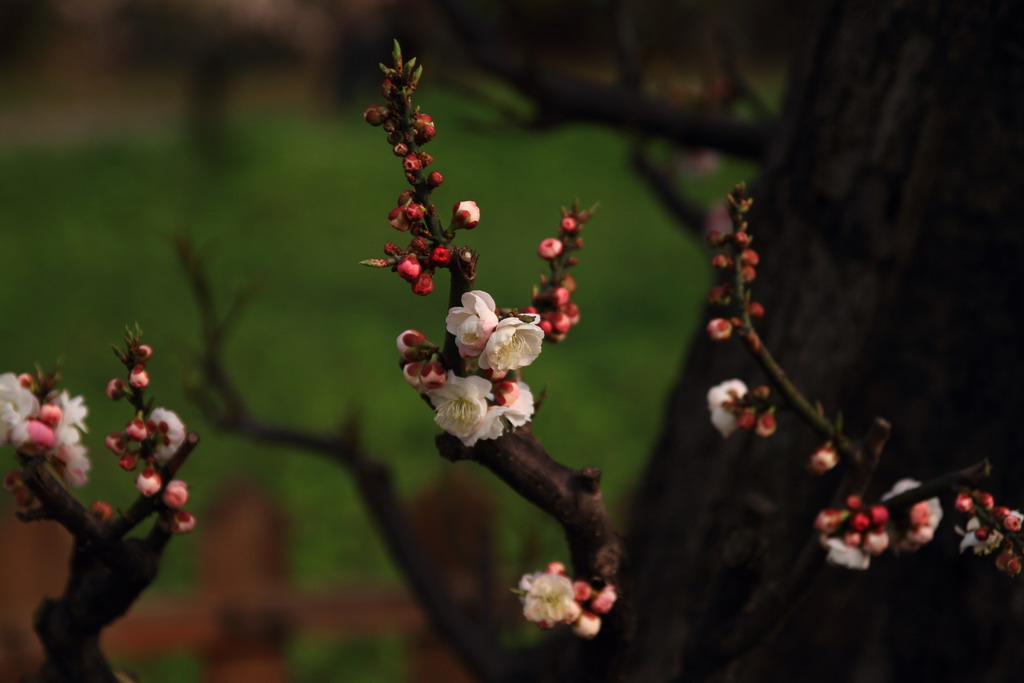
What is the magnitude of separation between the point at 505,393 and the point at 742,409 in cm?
31

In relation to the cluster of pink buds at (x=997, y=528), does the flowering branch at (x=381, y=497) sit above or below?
below

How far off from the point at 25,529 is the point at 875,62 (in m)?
2.84

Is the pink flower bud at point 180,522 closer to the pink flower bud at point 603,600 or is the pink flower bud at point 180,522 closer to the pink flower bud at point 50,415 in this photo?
the pink flower bud at point 50,415

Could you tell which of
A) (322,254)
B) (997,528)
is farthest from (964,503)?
(322,254)

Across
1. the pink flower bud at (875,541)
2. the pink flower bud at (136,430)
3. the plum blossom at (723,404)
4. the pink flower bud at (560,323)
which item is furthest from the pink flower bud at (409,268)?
the pink flower bud at (875,541)

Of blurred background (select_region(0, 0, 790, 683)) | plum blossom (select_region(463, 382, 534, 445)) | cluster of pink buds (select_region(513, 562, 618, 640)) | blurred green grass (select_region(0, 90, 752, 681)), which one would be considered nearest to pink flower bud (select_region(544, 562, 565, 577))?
cluster of pink buds (select_region(513, 562, 618, 640))

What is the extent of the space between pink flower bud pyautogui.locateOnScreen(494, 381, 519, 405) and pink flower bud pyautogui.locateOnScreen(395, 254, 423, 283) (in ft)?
0.47

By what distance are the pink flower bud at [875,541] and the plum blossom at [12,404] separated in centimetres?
80

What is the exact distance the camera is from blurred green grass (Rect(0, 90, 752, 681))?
17.4 ft

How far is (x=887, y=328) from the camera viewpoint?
1532 millimetres

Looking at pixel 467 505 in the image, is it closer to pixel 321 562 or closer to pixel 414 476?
pixel 321 562

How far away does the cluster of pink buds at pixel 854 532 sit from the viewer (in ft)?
3.22

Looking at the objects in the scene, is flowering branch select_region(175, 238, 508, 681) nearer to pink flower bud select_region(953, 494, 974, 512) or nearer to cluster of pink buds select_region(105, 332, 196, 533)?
cluster of pink buds select_region(105, 332, 196, 533)

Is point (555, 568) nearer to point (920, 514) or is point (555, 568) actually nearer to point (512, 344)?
point (512, 344)
